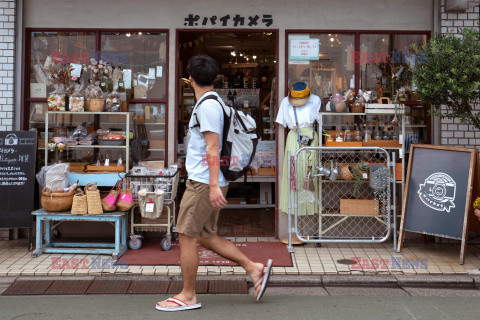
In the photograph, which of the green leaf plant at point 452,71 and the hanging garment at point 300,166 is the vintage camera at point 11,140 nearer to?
the hanging garment at point 300,166

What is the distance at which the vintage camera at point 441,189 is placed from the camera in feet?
21.2

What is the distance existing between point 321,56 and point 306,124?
1.12 meters

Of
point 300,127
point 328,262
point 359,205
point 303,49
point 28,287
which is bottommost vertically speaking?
point 28,287

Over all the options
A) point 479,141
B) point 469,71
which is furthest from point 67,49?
point 479,141

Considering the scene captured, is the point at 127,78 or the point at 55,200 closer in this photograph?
the point at 55,200

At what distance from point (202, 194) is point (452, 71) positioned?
11.0 ft

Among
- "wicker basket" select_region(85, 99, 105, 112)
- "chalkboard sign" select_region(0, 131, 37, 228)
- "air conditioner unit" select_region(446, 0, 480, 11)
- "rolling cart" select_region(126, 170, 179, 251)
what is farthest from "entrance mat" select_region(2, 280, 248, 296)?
"air conditioner unit" select_region(446, 0, 480, 11)

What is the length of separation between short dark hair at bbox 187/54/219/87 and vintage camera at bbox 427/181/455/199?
11.1 ft

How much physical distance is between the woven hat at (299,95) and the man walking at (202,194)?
254cm

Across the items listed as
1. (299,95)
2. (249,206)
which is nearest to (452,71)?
(299,95)

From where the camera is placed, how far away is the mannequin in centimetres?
714

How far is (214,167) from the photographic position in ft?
14.6

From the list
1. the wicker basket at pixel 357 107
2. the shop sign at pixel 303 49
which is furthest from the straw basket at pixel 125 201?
the wicker basket at pixel 357 107

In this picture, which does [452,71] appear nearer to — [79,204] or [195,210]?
[195,210]
